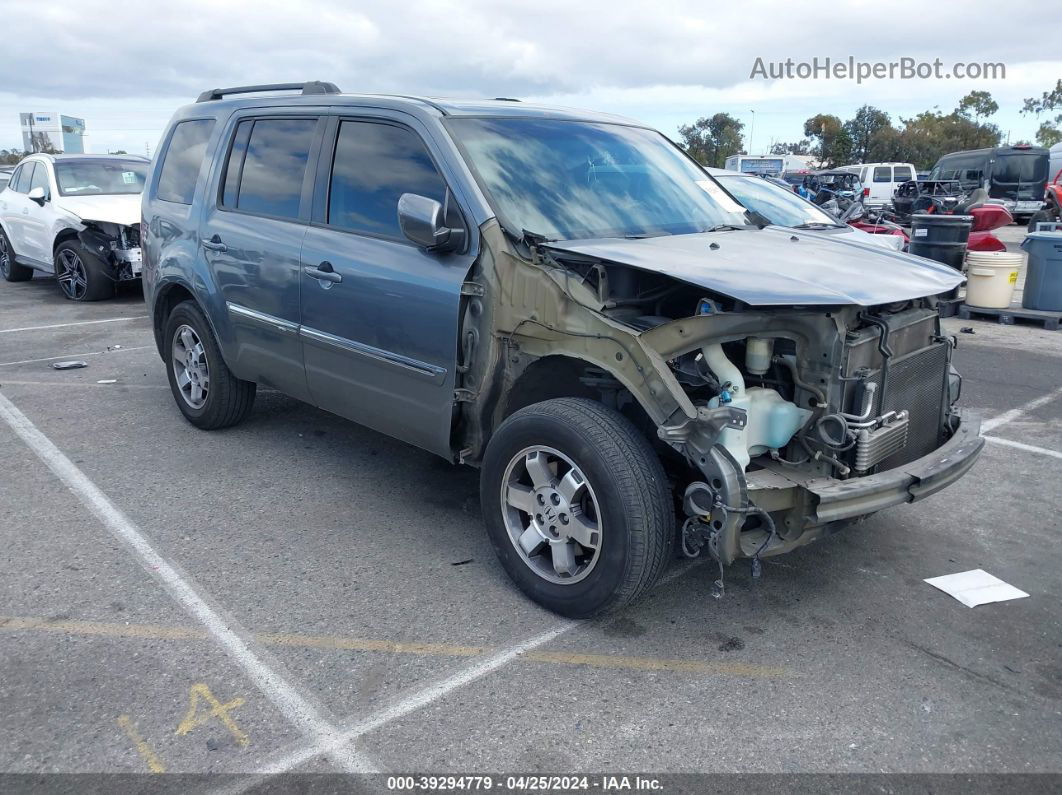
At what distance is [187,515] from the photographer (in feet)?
15.0

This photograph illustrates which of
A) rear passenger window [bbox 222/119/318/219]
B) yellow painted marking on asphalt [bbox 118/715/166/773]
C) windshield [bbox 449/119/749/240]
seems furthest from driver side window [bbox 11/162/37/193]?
yellow painted marking on asphalt [bbox 118/715/166/773]

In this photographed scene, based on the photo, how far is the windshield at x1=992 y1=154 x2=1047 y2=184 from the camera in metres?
29.2

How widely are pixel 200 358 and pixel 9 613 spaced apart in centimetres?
242

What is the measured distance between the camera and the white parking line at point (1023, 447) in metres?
5.62

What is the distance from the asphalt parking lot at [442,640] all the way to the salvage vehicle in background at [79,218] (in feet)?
21.7

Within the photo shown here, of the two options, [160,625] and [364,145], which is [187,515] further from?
[364,145]

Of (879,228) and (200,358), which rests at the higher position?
Result: (879,228)

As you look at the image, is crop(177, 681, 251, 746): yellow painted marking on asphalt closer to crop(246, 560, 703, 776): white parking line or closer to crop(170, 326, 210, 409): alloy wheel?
crop(246, 560, 703, 776): white parking line

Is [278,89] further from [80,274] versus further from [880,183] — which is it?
[880,183]

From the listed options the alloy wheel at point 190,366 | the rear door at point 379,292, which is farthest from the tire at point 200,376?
the rear door at point 379,292

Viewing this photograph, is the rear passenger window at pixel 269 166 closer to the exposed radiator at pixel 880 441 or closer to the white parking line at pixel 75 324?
the exposed radiator at pixel 880 441

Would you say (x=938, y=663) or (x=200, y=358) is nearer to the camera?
(x=938, y=663)

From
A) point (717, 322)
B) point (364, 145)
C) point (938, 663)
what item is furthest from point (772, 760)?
point (364, 145)

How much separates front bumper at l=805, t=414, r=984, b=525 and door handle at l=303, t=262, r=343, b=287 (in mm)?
2418
